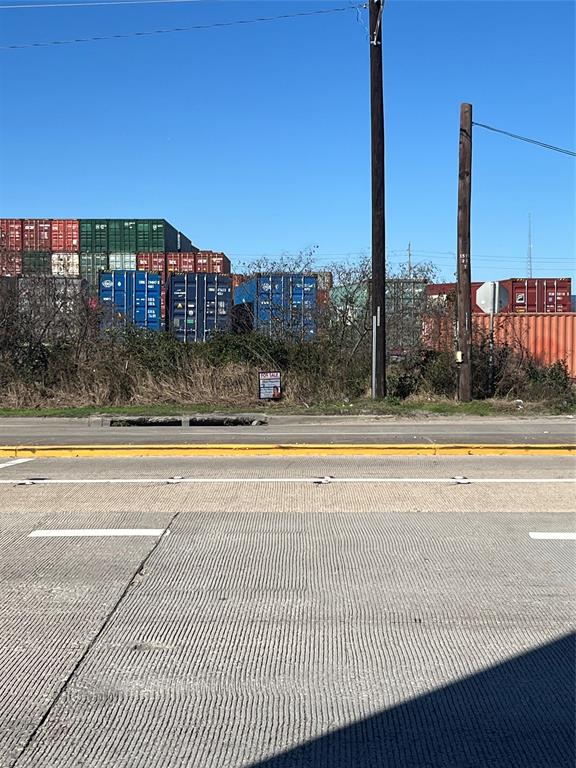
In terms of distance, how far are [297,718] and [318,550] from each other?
2.62 meters

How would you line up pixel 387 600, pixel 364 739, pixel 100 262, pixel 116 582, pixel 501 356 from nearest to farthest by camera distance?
pixel 364 739, pixel 387 600, pixel 116 582, pixel 501 356, pixel 100 262

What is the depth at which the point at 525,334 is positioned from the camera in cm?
2177

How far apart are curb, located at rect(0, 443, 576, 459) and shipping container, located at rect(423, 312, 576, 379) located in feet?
29.4

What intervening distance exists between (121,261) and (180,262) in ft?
14.3

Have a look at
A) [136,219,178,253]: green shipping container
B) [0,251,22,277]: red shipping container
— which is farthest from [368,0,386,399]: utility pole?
[136,219,178,253]: green shipping container

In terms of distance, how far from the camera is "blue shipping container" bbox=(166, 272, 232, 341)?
26.4 metres

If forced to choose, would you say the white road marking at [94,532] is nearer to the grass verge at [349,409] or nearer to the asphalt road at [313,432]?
the asphalt road at [313,432]

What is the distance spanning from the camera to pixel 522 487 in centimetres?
883

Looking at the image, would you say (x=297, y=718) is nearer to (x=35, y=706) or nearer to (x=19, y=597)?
(x=35, y=706)

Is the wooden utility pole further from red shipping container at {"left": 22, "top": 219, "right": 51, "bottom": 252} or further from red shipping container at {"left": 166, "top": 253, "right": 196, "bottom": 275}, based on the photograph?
red shipping container at {"left": 22, "top": 219, "right": 51, "bottom": 252}

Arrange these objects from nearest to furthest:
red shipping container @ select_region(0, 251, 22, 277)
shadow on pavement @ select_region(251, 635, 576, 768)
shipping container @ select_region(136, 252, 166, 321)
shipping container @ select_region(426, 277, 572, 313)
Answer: shadow on pavement @ select_region(251, 635, 576, 768)
red shipping container @ select_region(0, 251, 22, 277)
shipping container @ select_region(426, 277, 572, 313)
shipping container @ select_region(136, 252, 166, 321)

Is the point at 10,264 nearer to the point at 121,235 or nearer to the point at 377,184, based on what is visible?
the point at 377,184

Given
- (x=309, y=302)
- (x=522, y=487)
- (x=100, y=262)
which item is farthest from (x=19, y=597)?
(x=100, y=262)

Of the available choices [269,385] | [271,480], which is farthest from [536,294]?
[271,480]
